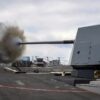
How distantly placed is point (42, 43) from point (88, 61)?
8948 mm

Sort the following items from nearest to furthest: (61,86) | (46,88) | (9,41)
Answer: (46,88), (61,86), (9,41)

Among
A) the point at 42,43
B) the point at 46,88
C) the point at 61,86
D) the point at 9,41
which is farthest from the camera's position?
the point at 9,41

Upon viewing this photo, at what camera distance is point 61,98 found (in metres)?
23.0

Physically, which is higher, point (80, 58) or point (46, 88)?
point (80, 58)

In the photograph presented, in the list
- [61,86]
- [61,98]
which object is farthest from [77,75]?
[61,98]

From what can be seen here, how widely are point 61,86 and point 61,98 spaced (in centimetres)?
627

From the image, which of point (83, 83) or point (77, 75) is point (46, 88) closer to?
point (83, 83)

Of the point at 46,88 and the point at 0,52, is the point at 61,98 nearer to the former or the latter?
the point at 46,88

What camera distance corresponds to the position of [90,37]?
103ft

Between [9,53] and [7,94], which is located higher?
[9,53]

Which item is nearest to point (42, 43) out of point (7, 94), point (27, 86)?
point (27, 86)

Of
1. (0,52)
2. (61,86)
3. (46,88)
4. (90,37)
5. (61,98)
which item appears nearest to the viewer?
(61,98)

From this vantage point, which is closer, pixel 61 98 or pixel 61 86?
pixel 61 98

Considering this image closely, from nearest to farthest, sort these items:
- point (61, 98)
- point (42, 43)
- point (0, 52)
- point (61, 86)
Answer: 1. point (61, 98)
2. point (61, 86)
3. point (42, 43)
4. point (0, 52)
